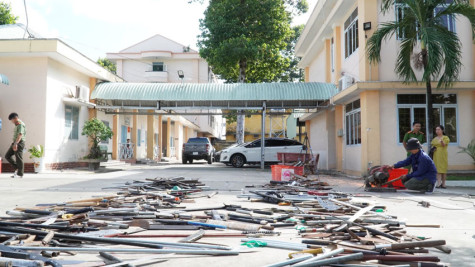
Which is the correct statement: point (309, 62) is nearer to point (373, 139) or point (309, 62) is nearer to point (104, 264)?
point (373, 139)

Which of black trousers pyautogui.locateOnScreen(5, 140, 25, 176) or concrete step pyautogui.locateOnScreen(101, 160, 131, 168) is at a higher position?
black trousers pyautogui.locateOnScreen(5, 140, 25, 176)

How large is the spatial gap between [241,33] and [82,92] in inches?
463

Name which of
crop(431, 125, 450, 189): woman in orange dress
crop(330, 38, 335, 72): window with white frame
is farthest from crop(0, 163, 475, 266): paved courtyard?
crop(330, 38, 335, 72): window with white frame

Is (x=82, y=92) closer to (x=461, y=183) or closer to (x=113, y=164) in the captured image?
(x=113, y=164)

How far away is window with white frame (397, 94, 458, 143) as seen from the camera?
43.4 ft

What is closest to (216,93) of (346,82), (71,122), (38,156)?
(346,82)

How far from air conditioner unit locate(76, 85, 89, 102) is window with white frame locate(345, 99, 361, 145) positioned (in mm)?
11558

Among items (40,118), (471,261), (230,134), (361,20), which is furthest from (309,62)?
(230,134)

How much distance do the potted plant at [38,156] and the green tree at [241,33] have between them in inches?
505

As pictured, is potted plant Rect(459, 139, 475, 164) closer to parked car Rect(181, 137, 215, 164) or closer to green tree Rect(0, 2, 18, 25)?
parked car Rect(181, 137, 215, 164)

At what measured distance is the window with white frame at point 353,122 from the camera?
14.4 metres

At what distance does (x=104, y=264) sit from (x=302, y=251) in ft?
5.43

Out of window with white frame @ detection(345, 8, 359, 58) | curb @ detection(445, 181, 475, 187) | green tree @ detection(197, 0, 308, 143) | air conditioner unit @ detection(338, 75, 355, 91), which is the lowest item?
curb @ detection(445, 181, 475, 187)

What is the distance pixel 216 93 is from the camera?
1861cm
